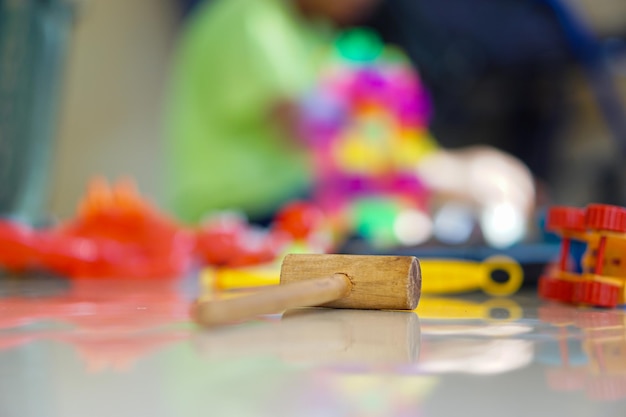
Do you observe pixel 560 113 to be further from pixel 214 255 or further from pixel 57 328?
pixel 57 328

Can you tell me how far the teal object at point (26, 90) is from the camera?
2.01m

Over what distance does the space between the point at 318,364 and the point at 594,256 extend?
525 mm

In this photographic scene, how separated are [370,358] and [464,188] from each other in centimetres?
177

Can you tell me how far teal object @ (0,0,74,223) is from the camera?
2010 millimetres

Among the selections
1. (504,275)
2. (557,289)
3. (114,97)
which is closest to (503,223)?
(504,275)

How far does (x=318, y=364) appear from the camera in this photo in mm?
517

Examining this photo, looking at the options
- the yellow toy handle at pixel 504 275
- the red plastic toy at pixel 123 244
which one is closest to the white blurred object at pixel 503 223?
the yellow toy handle at pixel 504 275

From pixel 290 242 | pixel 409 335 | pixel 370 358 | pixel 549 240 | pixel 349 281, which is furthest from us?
pixel 290 242

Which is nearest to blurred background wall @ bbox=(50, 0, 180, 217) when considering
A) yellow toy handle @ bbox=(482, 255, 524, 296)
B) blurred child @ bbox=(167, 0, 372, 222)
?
blurred child @ bbox=(167, 0, 372, 222)

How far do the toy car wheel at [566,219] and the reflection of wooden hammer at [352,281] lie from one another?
9.4 inches

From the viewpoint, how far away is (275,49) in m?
2.54

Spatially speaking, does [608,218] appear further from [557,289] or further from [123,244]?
[123,244]

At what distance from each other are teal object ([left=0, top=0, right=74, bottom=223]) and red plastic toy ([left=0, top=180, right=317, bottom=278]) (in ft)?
1.70

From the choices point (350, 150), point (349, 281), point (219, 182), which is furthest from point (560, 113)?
point (349, 281)
